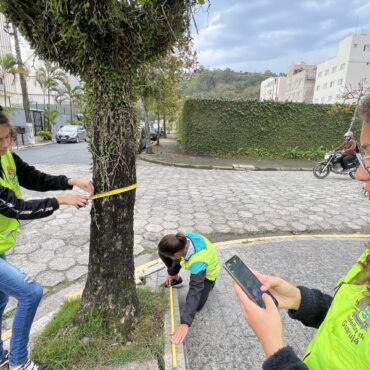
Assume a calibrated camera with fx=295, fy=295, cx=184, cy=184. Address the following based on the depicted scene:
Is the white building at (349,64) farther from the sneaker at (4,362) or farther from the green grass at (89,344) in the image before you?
the sneaker at (4,362)

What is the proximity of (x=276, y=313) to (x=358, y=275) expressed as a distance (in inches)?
12.8

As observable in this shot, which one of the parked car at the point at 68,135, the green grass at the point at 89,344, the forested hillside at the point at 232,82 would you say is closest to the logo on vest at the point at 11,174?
the green grass at the point at 89,344

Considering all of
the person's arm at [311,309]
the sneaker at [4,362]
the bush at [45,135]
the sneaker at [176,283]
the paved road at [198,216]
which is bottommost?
the bush at [45,135]

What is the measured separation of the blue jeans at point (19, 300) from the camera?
174 centimetres

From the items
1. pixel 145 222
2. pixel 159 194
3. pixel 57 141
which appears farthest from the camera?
pixel 57 141

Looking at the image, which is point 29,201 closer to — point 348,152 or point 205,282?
point 205,282

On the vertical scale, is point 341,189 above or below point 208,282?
below

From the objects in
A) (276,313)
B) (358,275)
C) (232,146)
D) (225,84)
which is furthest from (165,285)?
(225,84)

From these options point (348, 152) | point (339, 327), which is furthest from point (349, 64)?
point (339, 327)

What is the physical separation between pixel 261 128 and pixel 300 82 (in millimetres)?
69704

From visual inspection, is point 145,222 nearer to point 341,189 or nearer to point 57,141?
point 341,189

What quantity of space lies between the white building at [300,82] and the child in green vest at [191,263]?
71.6 m

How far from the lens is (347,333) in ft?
3.11

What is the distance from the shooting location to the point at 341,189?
26.2 ft
